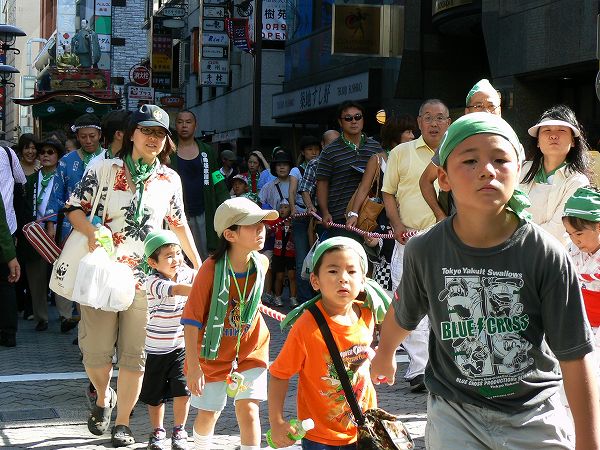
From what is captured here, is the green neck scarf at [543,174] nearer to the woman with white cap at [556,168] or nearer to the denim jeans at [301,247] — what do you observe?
the woman with white cap at [556,168]

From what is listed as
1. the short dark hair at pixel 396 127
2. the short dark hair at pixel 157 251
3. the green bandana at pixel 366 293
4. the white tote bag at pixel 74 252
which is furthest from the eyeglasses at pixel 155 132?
the short dark hair at pixel 396 127

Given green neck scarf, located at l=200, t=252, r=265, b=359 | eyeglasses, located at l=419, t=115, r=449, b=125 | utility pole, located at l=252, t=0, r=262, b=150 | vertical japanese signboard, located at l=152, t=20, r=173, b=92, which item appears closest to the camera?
green neck scarf, located at l=200, t=252, r=265, b=359

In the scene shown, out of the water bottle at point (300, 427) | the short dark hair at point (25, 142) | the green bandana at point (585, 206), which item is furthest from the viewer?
the short dark hair at point (25, 142)

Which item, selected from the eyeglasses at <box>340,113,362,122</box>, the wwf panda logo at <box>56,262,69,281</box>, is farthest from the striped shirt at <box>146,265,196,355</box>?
the eyeglasses at <box>340,113,362,122</box>

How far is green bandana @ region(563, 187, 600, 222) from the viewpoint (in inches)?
223

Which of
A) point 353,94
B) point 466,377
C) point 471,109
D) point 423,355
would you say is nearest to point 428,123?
point 471,109

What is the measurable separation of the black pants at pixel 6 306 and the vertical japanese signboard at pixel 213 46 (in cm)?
2149

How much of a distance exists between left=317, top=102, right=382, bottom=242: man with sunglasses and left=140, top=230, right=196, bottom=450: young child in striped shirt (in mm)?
3311

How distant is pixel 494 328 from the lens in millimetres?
3256

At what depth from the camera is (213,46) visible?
32.1 m

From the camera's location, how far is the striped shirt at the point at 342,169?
32.0 ft

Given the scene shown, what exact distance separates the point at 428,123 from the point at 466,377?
4.75 metres

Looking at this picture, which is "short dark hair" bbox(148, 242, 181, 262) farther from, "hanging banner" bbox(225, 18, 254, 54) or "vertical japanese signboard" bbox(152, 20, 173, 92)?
"vertical japanese signboard" bbox(152, 20, 173, 92)

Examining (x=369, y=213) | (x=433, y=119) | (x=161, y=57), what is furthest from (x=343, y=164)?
(x=161, y=57)
